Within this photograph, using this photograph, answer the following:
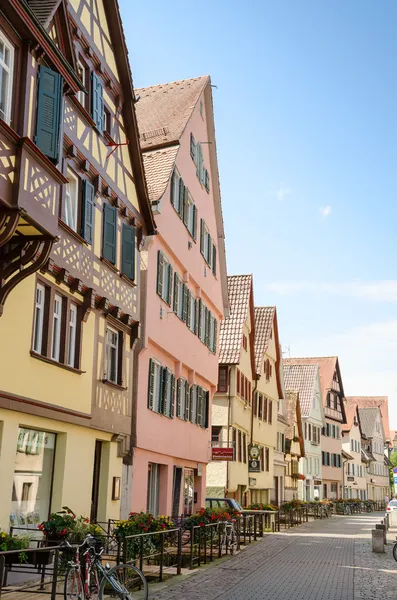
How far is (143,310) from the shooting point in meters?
20.5

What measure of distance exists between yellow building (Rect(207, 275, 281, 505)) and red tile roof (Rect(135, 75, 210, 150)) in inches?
492

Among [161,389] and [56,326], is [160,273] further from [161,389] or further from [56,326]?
[56,326]

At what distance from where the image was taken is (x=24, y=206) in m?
11.3

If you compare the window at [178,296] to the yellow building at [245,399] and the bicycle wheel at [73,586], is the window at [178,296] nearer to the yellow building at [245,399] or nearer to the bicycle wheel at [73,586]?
the yellow building at [245,399]

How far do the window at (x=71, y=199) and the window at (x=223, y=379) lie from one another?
69.8 ft

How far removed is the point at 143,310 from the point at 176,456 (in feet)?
20.5

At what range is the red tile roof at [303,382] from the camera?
210 ft

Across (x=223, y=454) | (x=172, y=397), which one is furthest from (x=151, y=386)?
(x=223, y=454)

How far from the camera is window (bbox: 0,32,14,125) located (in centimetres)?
1133

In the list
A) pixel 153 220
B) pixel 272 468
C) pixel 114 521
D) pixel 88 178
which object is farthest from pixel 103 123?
pixel 272 468

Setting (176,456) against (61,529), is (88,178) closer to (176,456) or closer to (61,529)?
(61,529)

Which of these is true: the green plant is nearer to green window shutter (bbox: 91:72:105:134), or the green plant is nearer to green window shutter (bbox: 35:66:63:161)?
green window shutter (bbox: 35:66:63:161)

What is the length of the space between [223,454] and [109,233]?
14652 mm

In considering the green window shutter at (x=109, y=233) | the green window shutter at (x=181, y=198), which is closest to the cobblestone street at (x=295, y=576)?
the green window shutter at (x=109, y=233)
